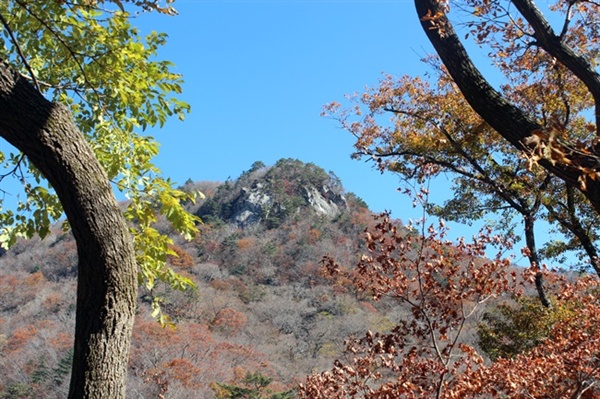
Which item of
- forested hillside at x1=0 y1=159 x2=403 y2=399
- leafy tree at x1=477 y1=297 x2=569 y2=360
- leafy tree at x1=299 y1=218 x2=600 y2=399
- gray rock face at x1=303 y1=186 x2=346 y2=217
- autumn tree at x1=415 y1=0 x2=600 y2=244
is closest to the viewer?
autumn tree at x1=415 y1=0 x2=600 y2=244

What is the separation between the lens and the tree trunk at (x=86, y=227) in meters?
2.33

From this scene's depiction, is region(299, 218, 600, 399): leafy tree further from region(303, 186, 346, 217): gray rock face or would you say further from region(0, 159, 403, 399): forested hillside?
region(303, 186, 346, 217): gray rock face

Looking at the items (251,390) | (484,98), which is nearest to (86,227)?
(484,98)

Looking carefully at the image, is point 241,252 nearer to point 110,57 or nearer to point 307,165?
point 307,165

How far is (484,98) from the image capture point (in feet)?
8.72

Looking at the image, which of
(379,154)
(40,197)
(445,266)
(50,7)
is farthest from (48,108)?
(379,154)

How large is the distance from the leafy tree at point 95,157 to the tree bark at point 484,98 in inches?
53.7

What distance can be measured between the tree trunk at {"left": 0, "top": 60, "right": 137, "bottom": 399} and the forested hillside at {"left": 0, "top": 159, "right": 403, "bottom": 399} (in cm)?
1463

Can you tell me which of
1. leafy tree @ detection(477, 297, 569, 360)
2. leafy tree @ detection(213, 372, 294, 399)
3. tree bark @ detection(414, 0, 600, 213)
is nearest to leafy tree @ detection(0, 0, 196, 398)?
tree bark @ detection(414, 0, 600, 213)

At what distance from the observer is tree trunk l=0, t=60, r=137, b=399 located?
2.33 m

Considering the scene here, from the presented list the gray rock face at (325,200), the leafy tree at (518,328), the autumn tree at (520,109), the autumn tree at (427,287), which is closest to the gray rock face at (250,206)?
the gray rock face at (325,200)

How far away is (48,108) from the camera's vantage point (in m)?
2.38

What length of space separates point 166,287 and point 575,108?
120ft

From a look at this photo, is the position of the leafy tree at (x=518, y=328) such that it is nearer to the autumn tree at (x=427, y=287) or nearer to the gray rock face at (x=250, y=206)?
the autumn tree at (x=427, y=287)
